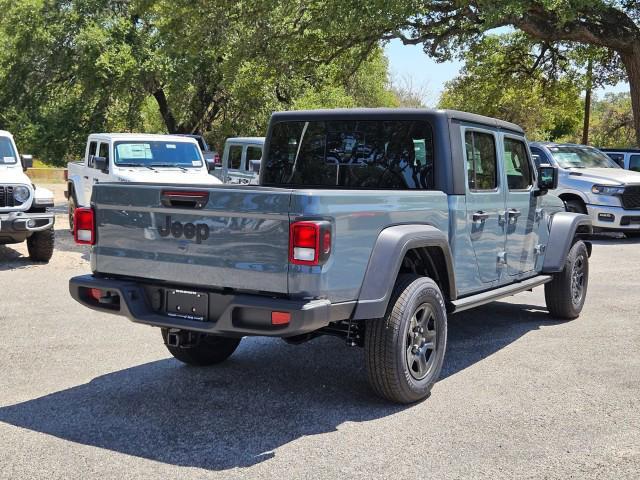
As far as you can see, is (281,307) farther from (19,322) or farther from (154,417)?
(19,322)

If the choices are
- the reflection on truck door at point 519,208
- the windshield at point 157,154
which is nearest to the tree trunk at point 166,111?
the windshield at point 157,154

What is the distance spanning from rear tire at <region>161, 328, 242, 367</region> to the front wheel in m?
1.53

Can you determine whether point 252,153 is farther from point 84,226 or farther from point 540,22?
point 84,226

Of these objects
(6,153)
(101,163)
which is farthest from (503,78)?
(6,153)

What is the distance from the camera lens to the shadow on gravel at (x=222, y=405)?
170 inches

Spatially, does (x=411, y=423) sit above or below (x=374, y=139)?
below

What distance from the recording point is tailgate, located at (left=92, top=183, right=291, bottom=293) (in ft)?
A: 14.2

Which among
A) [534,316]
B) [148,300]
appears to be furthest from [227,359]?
[534,316]

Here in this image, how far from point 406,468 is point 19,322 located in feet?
15.9

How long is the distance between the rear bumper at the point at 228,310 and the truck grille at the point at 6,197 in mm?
6306

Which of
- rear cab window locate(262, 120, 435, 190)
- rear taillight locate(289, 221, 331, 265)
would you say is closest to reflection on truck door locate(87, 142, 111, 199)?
rear cab window locate(262, 120, 435, 190)

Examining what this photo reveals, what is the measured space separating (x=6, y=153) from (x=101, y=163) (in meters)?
1.65

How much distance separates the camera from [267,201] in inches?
170

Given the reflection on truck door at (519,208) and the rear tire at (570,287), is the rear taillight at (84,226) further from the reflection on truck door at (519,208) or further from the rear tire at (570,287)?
the rear tire at (570,287)
